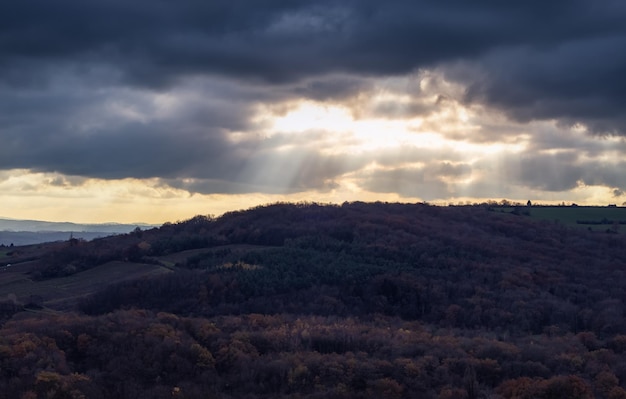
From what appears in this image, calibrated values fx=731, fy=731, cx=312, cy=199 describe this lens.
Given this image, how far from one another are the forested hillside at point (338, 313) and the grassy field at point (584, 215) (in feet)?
55.5

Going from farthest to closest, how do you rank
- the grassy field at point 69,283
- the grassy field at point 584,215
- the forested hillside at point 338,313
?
1. the grassy field at point 584,215
2. the grassy field at point 69,283
3. the forested hillside at point 338,313

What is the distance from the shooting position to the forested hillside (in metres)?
32.8

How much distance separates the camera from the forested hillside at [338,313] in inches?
1291

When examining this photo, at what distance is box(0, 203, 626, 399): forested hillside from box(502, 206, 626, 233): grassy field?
55.5 feet

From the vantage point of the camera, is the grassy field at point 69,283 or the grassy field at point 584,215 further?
the grassy field at point 584,215

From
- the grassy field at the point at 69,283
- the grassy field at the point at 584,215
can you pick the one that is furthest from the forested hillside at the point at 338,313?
the grassy field at the point at 584,215

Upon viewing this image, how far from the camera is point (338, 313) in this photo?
2080 inches

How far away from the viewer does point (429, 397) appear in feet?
102

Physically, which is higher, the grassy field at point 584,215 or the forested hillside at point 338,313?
the grassy field at point 584,215

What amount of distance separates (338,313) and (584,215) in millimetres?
78179

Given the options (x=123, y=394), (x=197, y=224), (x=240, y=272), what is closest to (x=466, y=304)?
(x=240, y=272)

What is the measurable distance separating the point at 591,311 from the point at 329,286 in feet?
64.7

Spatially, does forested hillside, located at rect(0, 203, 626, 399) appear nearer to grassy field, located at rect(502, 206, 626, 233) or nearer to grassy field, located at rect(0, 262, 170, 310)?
grassy field, located at rect(0, 262, 170, 310)

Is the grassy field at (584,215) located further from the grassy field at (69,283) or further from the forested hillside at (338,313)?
the grassy field at (69,283)
